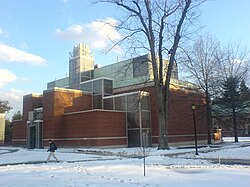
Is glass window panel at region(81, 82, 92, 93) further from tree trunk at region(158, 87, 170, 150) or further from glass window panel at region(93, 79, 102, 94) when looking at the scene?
tree trunk at region(158, 87, 170, 150)

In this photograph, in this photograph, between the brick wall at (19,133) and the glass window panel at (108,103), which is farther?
the brick wall at (19,133)

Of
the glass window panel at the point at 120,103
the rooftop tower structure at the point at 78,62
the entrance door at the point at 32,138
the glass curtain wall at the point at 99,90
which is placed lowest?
the entrance door at the point at 32,138

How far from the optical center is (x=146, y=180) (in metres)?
11.0

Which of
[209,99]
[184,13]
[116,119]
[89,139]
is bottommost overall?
[89,139]

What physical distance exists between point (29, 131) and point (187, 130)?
987 inches

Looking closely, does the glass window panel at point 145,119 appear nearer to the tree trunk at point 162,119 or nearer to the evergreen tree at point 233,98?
the evergreen tree at point 233,98

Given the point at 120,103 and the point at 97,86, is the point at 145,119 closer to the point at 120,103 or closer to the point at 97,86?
the point at 120,103

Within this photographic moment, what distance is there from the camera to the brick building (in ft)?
135

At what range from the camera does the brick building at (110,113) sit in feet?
135

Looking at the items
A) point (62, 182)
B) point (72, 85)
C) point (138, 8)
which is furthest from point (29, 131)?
point (62, 182)

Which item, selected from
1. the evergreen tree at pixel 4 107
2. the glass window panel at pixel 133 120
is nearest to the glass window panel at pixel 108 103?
the glass window panel at pixel 133 120

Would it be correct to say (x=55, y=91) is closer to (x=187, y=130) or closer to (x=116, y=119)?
(x=116, y=119)

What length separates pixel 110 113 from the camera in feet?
136

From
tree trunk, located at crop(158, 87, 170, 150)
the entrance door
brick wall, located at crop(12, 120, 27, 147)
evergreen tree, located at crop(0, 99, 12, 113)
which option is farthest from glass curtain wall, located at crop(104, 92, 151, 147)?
evergreen tree, located at crop(0, 99, 12, 113)
